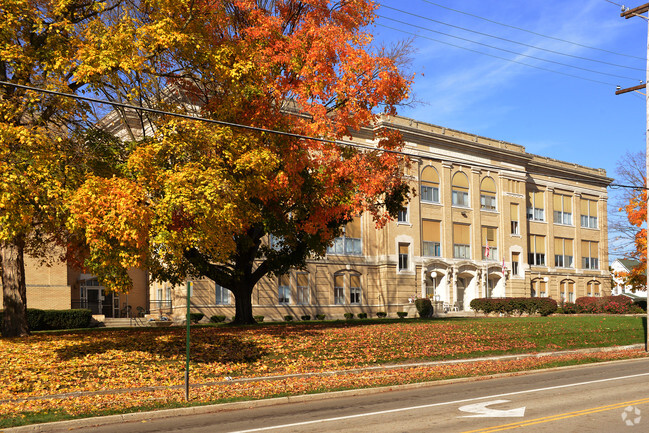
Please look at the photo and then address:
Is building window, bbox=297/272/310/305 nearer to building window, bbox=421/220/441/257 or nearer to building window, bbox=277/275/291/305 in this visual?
building window, bbox=277/275/291/305

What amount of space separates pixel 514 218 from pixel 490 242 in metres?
4.01

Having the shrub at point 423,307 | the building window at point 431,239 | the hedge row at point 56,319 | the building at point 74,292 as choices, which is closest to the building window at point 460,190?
the building window at point 431,239

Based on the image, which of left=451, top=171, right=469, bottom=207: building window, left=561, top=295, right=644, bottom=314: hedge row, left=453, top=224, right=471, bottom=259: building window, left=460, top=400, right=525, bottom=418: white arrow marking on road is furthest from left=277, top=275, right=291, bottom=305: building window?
left=460, top=400, right=525, bottom=418: white arrow marking on road

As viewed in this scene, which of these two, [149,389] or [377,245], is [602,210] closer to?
[377,245]

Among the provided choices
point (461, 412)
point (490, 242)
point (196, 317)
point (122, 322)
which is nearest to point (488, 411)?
point (461, 412)

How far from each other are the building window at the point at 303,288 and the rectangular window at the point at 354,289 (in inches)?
158

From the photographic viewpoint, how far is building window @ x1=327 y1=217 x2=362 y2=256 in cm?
5041

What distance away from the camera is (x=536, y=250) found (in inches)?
2542

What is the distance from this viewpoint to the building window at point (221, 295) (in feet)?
145

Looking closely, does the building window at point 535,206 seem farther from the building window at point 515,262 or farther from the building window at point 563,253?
the building window at point 515,262

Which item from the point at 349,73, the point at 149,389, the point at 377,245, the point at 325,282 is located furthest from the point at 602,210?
the point at 149,389

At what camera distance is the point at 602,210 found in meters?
71.7

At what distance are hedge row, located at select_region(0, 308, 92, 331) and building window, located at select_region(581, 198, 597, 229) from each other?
53785 mm

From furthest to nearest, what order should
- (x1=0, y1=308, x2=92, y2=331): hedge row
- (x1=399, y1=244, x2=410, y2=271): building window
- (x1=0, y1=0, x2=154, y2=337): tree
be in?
(x1=399, y1=244, x2=410, y2=271): building window → (x1=0, y1=308, x2=92, y2=331): hedge row → (x1=0, y1=0, x2=154, y2=337): tree
